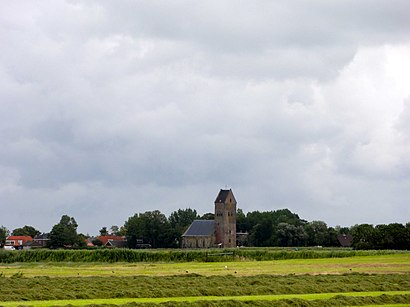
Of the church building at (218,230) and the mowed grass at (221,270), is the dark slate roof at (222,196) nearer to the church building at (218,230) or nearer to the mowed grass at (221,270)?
the church building at (218,230)

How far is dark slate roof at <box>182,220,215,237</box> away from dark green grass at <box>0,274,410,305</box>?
121 meters

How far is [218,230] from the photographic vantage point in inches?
6260

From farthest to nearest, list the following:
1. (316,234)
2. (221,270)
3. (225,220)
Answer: (225,220) < (316,234) < (221,270)

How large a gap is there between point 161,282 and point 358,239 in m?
81.4

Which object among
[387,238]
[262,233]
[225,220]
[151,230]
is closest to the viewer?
[387,238]

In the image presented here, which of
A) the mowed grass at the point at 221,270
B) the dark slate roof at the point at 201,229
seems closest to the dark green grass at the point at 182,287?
the mowed grass at the point at 221,270

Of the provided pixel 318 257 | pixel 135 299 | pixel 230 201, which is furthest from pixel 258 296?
pixel 230 201

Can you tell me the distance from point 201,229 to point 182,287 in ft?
419

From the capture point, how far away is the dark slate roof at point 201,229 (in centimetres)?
15975

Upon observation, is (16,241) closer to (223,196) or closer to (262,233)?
(223,196)

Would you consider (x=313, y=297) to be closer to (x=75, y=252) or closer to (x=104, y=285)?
(x=104, y=285)

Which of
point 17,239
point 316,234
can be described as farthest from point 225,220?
point 17,239

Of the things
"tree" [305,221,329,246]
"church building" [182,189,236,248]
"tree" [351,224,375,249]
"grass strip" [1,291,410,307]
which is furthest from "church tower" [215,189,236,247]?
"grass strip" [1,291,410,307]

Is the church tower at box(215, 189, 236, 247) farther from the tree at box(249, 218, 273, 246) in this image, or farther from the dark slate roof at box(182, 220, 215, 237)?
the tree at box(249, 218, 273, 246)
